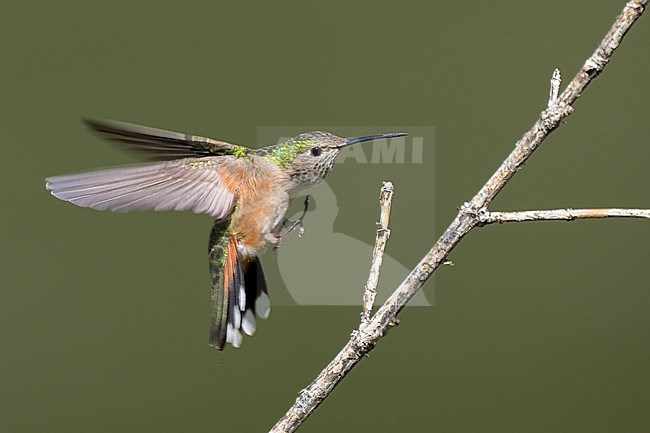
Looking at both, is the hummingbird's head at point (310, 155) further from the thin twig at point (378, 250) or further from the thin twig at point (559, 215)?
the thin twig at point (559, 215)

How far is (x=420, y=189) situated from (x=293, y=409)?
0.94 metres

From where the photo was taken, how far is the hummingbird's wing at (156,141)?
38.5 inches

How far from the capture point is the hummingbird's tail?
1.22 m

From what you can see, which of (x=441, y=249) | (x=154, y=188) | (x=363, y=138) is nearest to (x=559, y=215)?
(x=441, y=249)

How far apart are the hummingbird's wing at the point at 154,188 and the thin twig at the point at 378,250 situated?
31 centimetres

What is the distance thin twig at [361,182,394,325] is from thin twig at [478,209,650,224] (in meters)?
0.15

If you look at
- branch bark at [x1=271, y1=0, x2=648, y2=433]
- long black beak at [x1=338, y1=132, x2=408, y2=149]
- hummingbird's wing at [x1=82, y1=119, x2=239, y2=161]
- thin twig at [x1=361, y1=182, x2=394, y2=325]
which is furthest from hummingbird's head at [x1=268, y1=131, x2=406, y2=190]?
branch bark at [x1=271, y1=0, x2=648, y2=433]

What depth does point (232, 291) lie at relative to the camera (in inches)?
48.9

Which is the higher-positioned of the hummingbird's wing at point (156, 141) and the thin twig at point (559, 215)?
the hummingbird's wing at point (156, 141)

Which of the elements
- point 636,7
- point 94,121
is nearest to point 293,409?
point 94,121

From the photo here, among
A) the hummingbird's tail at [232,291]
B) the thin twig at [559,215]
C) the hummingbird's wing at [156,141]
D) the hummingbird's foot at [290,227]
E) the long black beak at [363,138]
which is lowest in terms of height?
the hummingbird's tail at [232,291]

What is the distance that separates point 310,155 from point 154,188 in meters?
0.29

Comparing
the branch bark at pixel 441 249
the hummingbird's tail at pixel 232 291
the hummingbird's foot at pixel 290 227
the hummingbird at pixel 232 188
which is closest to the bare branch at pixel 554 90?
the branch bark at pixel 441 249

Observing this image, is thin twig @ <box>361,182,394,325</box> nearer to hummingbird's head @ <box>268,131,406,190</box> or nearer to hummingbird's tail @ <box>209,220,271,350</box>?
hummingbird's head @ <box>268,131,406,190</box>
